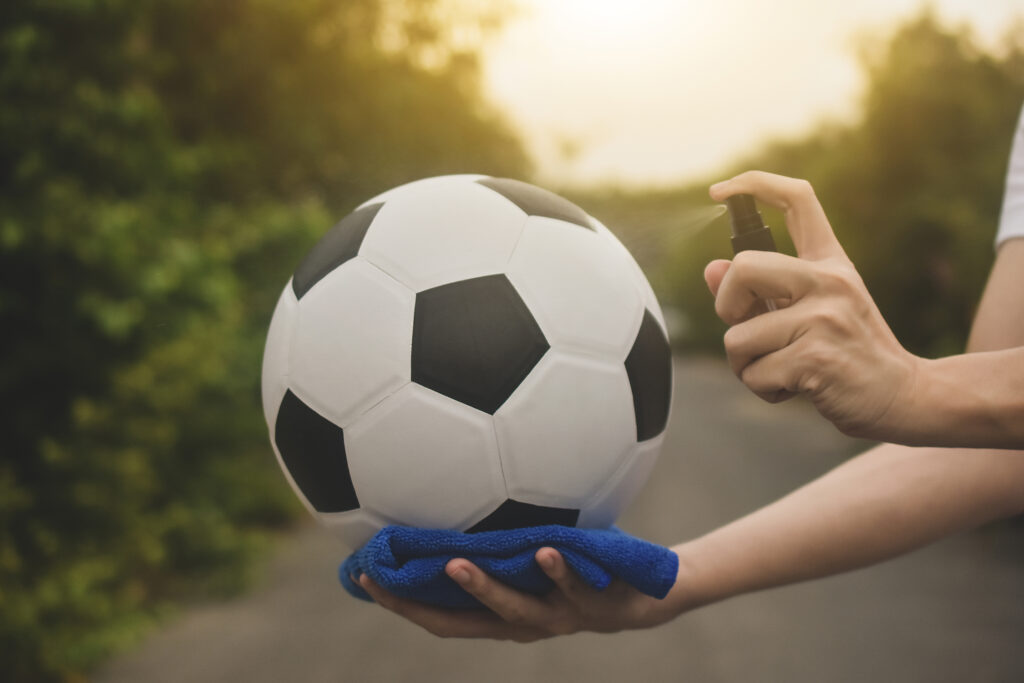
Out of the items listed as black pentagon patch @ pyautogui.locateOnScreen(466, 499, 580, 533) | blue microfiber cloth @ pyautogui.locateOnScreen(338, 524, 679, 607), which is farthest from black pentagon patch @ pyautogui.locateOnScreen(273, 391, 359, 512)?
black pentagon patch @ pyautogui.locateOnScreen(466, 499, 580, 533)

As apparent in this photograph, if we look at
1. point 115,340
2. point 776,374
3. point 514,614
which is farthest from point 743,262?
point 115,340

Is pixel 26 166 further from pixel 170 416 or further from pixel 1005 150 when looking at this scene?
pixel 1005 150

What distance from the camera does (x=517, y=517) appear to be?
1.31 metres

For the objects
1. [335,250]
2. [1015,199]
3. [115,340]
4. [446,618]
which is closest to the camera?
[446,618]

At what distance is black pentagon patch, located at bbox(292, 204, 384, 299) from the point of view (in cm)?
142

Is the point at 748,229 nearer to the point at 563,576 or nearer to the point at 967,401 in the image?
the point at 967,401

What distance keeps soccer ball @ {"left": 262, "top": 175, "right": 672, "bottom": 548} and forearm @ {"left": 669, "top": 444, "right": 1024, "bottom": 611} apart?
242mm

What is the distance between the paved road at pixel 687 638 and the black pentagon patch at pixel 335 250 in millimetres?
4132

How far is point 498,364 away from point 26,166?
357 cm

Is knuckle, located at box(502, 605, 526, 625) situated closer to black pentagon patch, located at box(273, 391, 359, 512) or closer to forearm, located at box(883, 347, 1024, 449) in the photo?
black pentagon patch, located at box(273, 391, 359, 512)

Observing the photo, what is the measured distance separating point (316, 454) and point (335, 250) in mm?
385

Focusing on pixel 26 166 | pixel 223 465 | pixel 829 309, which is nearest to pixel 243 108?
pixel 223 465

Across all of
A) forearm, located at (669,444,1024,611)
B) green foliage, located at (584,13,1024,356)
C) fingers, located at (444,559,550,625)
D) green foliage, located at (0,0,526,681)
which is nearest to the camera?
fingers, located at (444,559,550,625)

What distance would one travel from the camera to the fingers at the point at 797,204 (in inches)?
40.4
